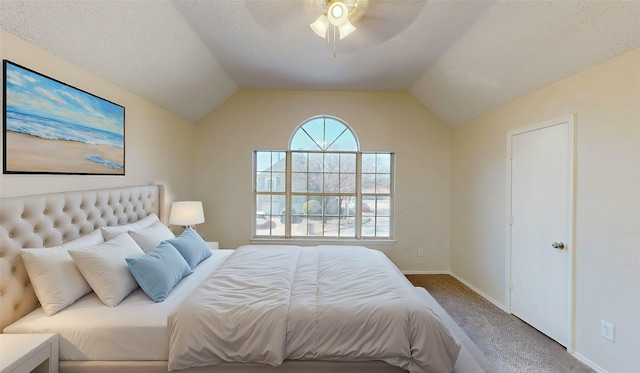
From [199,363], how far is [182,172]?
2.71 m

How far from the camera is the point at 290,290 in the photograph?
5.53 feet

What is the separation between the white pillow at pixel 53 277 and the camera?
4.69 ft

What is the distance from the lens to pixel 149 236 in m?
2.12

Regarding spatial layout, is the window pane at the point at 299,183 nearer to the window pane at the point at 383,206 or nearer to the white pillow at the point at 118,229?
the window pane at the point at 383,206

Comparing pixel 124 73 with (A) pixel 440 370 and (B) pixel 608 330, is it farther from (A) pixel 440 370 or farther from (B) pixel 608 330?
(B) pixel 608 330

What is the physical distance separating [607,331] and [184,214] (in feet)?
12.7

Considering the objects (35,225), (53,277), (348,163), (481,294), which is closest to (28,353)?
(53,277)

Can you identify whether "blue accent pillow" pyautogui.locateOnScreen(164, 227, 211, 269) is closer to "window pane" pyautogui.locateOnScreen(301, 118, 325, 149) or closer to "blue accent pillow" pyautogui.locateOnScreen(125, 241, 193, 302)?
"blue accent pillow" pyautogui.locateOnScreen(125, 241, 193, 302)

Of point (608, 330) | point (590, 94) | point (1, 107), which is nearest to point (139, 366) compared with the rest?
point (1, 107)

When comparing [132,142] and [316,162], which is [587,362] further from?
[132,142]

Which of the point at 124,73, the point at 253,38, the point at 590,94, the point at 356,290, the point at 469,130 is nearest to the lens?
the point at 356,290

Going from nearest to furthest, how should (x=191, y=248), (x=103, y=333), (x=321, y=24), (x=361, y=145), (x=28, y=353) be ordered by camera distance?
(x=28, y=353) → (x=103, y=333) → (x=321, y=24) → (x=191, y=248) → (x=361, y=145)

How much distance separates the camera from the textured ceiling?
1670 millimetres

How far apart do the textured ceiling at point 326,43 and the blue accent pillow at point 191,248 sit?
4.90ft
